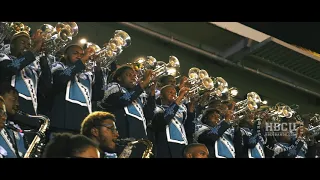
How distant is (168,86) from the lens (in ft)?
11.6

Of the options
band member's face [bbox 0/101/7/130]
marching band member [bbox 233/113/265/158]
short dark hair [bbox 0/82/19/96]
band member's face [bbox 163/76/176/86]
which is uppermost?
→ band member's face [bbox 163/76/176/86]

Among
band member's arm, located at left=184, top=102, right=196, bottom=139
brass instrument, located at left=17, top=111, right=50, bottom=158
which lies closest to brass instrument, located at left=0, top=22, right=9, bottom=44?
brass instrument, located at left=17, top=111, right=50, bottom=158

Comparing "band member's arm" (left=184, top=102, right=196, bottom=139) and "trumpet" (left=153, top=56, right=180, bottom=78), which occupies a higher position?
"trumpet" (left=153, top=56, right=180, bottom=78)

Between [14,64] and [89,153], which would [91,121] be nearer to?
[14,64]

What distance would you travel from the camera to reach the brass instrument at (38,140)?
2494mm

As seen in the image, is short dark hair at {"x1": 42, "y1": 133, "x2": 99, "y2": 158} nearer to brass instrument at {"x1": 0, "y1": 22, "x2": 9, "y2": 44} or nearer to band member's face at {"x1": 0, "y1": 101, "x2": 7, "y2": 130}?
band member's face at {"x1": 0, "y1": 101, "x2": 7, "y2": 130}

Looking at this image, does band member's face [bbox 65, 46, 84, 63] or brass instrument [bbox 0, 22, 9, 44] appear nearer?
brass instrument [bbox 0, 22, 9, 44]

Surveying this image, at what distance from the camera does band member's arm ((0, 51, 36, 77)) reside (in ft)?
8.70

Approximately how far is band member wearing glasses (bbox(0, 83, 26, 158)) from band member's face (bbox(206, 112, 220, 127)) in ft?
4.98

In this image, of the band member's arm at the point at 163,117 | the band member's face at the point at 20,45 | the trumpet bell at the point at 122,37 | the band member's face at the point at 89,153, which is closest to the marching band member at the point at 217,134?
the band member's arm at the point at 163,117

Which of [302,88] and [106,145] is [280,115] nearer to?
[302,88]

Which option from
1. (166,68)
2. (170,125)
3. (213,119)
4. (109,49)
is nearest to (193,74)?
(166,68)

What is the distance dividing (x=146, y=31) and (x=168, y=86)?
890mm
